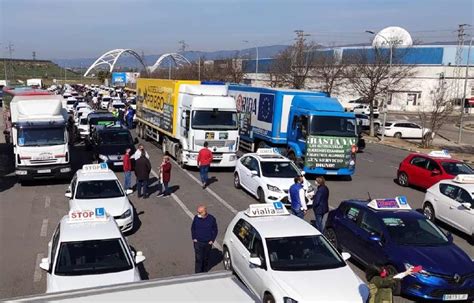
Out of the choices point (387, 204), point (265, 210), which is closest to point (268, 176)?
point (387, 204)

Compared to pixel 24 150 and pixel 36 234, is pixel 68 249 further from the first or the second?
pixel 24 150

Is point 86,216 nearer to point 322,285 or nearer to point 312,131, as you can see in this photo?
point 322,285

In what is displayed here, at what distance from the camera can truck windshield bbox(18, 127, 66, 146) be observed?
62.7ft

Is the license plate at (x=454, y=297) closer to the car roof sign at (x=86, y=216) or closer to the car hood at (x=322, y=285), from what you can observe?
the car hood at (x=322, y=285)

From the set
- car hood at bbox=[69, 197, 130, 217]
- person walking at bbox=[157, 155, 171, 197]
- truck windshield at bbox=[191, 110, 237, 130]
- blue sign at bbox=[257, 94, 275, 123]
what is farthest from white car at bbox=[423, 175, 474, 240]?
blue sign at bbox=[257, 94, 275, 123]

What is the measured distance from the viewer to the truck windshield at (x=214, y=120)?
71.0ft

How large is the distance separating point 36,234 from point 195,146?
9.36 m

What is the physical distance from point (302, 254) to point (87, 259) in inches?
143

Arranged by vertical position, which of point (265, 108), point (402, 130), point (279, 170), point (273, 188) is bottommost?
point (402, 130)

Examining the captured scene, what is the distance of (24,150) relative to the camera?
61.9 feet

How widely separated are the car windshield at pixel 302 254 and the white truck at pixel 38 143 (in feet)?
41.0

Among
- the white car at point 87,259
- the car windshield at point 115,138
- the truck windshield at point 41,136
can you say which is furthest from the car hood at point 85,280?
the car windshield at point 115,138

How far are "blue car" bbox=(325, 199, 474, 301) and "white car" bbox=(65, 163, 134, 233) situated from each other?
200 inches

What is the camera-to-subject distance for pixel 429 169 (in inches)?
774
